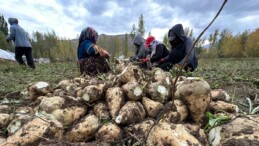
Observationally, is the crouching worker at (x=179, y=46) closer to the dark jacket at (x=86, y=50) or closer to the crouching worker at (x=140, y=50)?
the dark jacket at (x=86, y=50)

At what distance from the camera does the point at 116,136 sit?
1295 mm

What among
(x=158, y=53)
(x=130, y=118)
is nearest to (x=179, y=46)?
(x=158, y=53)

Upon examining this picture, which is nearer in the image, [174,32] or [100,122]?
[100,122]

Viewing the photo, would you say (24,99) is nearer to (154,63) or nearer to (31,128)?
(31,128)

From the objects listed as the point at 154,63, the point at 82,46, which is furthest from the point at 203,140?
the point at 154,63

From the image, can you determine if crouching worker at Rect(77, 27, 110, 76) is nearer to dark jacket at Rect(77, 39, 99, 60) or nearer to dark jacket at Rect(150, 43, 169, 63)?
dark jacket at Rect(77, 39, 99, 60)

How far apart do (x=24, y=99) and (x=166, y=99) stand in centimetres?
142

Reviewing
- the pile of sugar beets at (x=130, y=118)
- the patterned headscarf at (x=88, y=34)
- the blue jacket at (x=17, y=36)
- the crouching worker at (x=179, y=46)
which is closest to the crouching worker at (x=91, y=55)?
the patterned headscarf at (x=88, y=34)

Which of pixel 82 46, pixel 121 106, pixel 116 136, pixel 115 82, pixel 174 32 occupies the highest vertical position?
pixel 174 32

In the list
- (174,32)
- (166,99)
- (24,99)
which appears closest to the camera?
(166,99)

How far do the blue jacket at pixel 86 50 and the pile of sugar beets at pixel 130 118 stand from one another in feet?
5.38

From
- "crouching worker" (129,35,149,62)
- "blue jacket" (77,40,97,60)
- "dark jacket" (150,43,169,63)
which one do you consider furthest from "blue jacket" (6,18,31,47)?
"dark jacket" (150,43,169,63)

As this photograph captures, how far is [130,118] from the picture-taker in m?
1.39

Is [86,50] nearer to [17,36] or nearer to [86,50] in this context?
[86,50]
